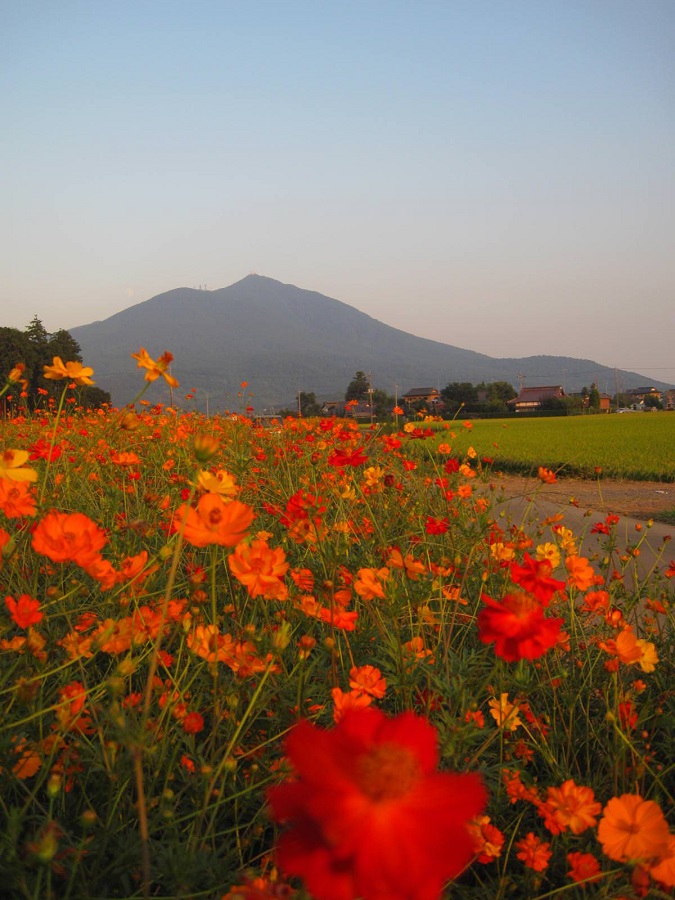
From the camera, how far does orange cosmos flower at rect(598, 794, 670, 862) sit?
67cm

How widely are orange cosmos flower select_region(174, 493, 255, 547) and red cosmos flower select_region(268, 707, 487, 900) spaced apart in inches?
16.3

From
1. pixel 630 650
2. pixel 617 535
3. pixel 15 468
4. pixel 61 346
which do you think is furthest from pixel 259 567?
pixel 61 346

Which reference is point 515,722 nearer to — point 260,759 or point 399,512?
point 260,759

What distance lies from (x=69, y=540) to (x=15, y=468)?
5.3 inches

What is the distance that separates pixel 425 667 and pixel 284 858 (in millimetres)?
856

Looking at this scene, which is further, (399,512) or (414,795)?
(399,512)

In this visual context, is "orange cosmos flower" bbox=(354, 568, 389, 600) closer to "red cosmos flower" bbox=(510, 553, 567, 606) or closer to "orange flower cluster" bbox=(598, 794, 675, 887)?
"red cosmos flower" bbox=(510, 553, 567, 606)

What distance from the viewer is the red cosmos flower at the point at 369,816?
1.07 ft

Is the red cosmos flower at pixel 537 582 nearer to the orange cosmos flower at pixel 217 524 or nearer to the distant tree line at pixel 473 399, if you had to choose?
the orange cosmos flower at pixel 217 524

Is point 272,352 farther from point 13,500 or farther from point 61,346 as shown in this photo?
point 13,500

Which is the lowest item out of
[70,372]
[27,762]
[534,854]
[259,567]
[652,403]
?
[534,854]

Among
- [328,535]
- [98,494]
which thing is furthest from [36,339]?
[328,535]

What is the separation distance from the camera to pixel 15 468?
0.80 m

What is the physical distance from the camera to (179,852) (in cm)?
72
